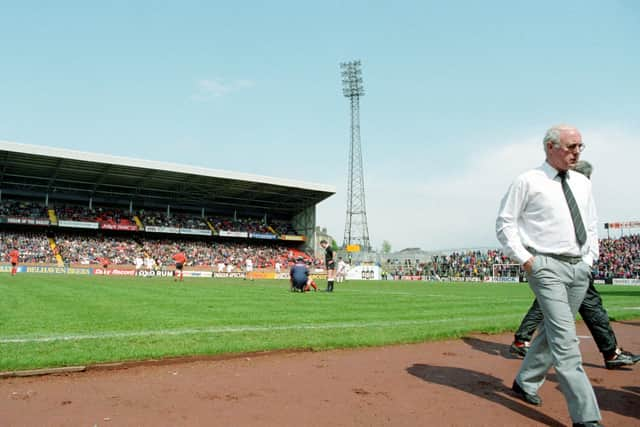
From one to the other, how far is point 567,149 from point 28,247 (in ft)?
172

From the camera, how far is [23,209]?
50.6 m

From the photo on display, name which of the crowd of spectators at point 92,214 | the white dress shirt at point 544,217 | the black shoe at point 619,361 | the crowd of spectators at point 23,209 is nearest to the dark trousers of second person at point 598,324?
the black shoe at point 619,361

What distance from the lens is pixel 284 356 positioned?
6027 millimetres

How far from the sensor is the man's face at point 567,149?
12.7ft

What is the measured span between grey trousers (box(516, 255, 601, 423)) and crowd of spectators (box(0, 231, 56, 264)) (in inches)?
1961

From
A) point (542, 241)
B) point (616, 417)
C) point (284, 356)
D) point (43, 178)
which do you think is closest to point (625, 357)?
point (616, 417)

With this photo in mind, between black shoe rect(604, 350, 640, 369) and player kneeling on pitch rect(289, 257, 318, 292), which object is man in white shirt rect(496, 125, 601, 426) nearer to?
black shoe rect(604, 350, 640, 369)

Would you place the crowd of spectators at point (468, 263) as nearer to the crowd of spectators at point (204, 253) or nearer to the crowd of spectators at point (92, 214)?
the crowd of spectators at point (204, 253)

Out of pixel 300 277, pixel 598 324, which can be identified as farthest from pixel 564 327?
pixel 300 277

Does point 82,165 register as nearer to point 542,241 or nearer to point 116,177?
point 116,177

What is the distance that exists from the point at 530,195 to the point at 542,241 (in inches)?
14.8

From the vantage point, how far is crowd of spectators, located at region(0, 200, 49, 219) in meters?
49.3

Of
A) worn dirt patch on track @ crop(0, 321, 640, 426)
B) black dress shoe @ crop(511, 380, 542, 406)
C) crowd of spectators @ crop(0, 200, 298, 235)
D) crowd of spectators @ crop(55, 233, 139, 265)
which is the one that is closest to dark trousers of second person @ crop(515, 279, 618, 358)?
worn dirt patch on track @ crop(0, 321, 640, 426)

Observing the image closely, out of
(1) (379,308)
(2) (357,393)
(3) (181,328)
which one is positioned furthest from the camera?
(1) (379,308)
